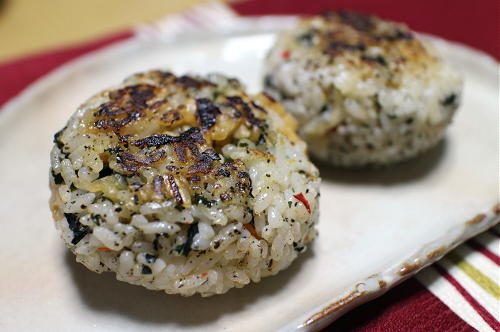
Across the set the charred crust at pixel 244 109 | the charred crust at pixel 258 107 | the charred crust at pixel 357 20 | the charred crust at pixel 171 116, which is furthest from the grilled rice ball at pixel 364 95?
the charred crust at pixel 171 116

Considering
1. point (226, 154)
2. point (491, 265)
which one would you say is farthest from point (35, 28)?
point (491, 265)

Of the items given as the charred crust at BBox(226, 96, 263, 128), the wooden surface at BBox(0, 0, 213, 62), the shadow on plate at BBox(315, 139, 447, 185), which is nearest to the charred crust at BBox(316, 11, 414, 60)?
the shadow on plate at BBox(315, 139, 447, 185)

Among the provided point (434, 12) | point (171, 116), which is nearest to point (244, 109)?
point (171, 116)

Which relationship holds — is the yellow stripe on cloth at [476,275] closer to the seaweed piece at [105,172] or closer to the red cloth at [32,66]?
the seaweed piece at [105,172]

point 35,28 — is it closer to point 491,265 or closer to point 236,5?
point 236,5

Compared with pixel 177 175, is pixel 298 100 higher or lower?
lower

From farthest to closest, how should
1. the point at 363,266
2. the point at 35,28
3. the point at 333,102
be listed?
the point at 35,28 → the point at 333,102 → the point at 363,266

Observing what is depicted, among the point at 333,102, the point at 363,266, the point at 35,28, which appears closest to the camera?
the point at 363,266

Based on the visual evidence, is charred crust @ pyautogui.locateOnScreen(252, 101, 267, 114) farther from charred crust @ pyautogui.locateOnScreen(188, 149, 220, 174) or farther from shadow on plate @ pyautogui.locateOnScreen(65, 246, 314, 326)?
shadow on plate @ pyautogui.locateOnScreen(65, 246, 314, 326)
